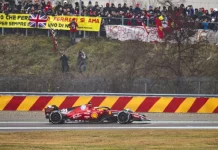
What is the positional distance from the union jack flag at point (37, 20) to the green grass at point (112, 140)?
17.9m

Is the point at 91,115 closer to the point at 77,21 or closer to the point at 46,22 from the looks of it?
the point at 77,21

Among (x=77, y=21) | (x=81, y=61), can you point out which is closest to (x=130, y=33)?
(x=77, y=21)

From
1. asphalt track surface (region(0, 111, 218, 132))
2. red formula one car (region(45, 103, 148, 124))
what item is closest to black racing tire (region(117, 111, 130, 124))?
red formula one car (region(45, 103, 148, 124))

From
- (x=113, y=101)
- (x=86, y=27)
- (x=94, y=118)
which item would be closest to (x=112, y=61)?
(x=86, y=27)

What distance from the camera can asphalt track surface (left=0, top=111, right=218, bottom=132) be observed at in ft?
78.8

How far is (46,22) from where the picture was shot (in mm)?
39656

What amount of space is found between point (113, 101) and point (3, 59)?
1312cm

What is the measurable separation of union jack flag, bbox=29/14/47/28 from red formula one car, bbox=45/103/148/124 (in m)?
14.9

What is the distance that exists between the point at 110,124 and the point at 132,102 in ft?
8.34

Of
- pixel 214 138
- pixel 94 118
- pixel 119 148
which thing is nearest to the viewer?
pixel 119 148

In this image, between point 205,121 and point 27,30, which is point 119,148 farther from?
point 27,30

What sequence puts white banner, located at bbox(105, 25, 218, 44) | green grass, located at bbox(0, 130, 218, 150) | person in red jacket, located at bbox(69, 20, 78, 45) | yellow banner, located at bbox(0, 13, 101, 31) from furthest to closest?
yellow banner, located at bbox(0, 13, 101, 31), person in red jacket, located at bbox(69, 20, 78, 45), white banner, located at bbox(105, 25, 218, 44), green grass, located at bbox(0, 130, 218, 150)

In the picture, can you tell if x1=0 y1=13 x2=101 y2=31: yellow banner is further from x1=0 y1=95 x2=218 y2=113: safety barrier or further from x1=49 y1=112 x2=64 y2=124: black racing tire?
x1=49 y1=112 x2=64 y2=124: black racing tire

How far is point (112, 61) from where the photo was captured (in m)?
38.1
